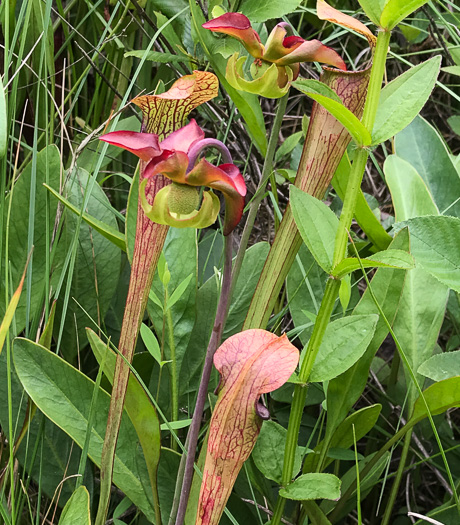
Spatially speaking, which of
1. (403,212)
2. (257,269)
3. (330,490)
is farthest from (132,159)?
(330,490)

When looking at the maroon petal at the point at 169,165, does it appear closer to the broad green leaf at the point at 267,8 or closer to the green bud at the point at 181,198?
the green bud at the point at 181,198

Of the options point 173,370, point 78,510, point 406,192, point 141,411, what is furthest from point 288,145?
point 78,510

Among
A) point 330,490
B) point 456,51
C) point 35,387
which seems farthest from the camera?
point 456,51

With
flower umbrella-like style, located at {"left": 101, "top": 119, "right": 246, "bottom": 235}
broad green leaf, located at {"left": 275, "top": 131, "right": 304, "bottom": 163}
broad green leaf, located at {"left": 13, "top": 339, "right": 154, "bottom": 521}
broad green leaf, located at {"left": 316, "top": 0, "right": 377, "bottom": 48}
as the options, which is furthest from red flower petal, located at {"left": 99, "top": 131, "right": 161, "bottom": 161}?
broad green leaf, located at {"left": 275, "top": 131, "right": 304, "bottom": 163}

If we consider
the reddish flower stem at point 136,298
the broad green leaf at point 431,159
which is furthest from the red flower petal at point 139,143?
the broad green leaf at point 431,159

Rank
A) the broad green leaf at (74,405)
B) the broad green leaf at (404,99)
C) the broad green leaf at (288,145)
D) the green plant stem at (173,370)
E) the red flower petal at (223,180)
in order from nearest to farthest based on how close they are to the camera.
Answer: the red flower petal at (223,180) → the broad green leaf at (404,99) → the broad green leaf at (74,405) → the green plant stem at (173,370) → the broad green leaf at (288,145)

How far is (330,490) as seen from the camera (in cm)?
64

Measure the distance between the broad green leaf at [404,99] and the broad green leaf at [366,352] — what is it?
0.83 ft

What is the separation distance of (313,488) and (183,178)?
1.21 feet

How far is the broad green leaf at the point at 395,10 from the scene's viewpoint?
1.84ft

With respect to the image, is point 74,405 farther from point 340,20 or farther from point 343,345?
point 340,20

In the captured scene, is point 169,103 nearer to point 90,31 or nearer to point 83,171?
point 83,171

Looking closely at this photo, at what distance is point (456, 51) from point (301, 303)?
0.60 metres

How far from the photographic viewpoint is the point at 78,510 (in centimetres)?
66
